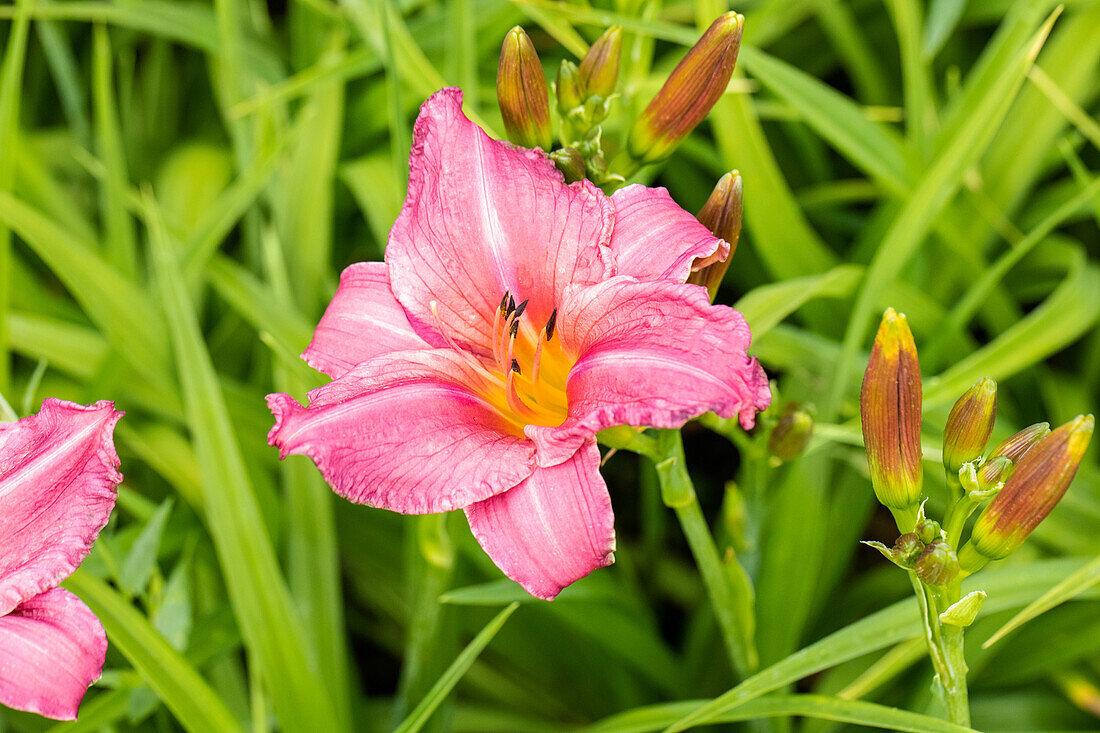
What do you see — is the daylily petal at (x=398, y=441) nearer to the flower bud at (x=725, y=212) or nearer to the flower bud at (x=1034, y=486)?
the flower bud at (x=725, y=212)

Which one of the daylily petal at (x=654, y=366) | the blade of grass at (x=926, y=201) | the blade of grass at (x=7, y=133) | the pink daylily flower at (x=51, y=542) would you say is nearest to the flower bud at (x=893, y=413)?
the daylily petal at (x=654, y=366)

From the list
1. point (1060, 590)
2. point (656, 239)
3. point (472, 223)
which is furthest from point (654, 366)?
point (1060, 590)

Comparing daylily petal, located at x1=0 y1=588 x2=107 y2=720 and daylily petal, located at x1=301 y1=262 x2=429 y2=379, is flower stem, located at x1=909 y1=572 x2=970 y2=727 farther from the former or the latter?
daylily petal, located at x1=0 y1=588 x2=107 y2=720

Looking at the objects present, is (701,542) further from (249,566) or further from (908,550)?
(249,566)

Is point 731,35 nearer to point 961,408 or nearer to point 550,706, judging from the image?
point 961,408

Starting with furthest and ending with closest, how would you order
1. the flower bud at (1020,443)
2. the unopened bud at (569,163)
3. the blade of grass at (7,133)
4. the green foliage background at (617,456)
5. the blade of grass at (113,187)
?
the blade of grass at (113,187), the blade of grass at (7,133), the green foliage background at (617,456), the unopened bud at (569,163), the flower bud at (1020,443)

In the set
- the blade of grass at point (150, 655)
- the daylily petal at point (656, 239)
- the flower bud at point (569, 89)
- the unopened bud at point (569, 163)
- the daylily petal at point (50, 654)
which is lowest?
the blade of grass at point (150, 655)

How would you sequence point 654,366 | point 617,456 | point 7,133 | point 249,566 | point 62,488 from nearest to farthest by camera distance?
point 654,366, point 62,488, point 249,566, point 7,133, point 617,456
